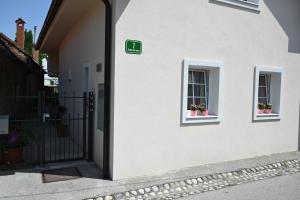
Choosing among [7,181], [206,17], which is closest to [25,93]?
[7,181]

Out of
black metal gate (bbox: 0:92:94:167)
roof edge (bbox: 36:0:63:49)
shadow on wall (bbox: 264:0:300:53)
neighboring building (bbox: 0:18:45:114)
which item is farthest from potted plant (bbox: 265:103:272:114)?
neighboring building (bbox: 0:18:45:114)

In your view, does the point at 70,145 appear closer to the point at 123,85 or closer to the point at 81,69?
the point at 81,69

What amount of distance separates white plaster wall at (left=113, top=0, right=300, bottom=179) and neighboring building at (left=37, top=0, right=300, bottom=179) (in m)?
0.02

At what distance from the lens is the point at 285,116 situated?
816cm

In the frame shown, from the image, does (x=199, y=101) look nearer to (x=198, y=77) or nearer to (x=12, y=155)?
(x=198, y=77)

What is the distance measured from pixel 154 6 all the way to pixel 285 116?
5109 millimetres

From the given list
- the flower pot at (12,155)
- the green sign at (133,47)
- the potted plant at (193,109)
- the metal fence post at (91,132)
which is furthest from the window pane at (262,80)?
the flower pot at (12,155)

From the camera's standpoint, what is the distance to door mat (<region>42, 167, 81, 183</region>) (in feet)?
17.9

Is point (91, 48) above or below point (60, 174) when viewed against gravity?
above

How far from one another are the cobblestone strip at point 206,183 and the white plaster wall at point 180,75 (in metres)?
0.64

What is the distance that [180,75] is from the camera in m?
6.08

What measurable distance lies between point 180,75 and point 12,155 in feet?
13.2

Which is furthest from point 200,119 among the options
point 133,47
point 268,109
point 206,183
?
point 268,109

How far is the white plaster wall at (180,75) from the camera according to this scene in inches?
216
